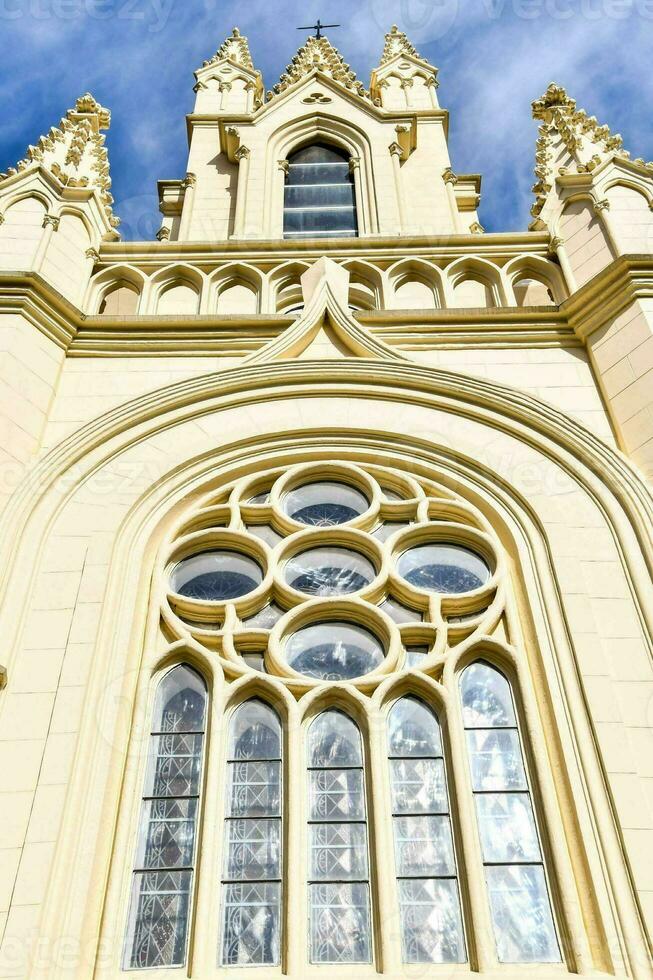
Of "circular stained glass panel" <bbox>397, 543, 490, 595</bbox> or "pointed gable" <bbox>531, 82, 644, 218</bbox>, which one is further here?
"pointed gable" <bbox>531, 82, 644, 218</bbox>

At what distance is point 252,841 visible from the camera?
6.89 metres

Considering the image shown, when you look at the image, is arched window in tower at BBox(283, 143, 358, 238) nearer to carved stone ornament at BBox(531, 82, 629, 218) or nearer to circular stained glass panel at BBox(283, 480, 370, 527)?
carved stone ornament at BBox(531, 82, 629, 218)

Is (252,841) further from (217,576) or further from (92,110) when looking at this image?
(92,110)

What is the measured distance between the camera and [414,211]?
53.6 ft

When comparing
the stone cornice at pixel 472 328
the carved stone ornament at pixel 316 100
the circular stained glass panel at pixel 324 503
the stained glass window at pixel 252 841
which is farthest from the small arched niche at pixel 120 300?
the carved stone ornament at pixel 316 100

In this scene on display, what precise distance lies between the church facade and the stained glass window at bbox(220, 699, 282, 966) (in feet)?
0.07

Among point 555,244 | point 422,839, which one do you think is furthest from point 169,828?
point 555,244

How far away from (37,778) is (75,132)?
10.8m

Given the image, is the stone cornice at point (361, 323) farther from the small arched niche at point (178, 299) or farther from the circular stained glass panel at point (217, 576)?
the circular stained glass panel at point (217, 576)

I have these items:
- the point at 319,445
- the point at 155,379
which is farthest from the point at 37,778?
the point at 155,379

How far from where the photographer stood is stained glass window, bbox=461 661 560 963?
6328 millimetres

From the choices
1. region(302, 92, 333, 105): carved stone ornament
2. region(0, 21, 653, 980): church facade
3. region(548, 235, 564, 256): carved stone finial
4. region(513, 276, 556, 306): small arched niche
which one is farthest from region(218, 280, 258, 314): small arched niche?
region(302, 92, 333, 105): carved stone ornament

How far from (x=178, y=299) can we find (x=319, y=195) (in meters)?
4.96

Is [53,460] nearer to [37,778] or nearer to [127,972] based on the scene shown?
[37,778]
